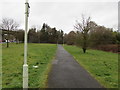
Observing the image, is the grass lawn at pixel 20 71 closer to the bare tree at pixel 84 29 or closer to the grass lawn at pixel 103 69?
the grass lawn at pixel 103 69

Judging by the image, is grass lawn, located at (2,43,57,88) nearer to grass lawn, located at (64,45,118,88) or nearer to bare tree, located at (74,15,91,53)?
grass lawn, located at (64,45,118,88)

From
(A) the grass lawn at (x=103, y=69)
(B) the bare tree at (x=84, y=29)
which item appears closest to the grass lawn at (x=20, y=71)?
(A) the grass lawn at (x=103, y=69)

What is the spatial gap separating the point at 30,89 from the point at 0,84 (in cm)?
158

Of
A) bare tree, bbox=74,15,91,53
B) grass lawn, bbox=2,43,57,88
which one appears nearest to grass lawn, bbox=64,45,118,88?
grass lawn, bbox=2,43,57,88

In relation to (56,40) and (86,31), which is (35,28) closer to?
(56,40)

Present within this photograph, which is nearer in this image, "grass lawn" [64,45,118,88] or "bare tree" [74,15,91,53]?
"grass lawn" [64,45,118,88]

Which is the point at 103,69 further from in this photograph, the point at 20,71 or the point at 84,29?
the point at 84,29

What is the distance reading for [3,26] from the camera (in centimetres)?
3528

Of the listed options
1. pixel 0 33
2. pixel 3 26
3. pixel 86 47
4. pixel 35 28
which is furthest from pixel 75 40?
pixel 35 28

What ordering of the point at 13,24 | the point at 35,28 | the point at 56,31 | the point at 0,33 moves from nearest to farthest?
the point at 0,33 → the point at 13,24 → the point at 35,28 → the point at 56,31

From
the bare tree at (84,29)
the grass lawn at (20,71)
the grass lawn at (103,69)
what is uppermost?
the bare tree at (84,29)

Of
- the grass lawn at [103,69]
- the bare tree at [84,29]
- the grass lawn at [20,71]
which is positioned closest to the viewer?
the grass lawn at [20,71]

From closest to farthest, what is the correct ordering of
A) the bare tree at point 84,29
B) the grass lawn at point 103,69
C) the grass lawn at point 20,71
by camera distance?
the grass lawn at point 20,71 < the grass lawn at point 103,69 < the bare tree at point 84,29

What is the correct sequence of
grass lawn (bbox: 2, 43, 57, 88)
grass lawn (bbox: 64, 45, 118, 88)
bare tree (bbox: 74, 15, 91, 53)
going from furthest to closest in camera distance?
bare tree (bbox: 74, 15, 91, 53) < grass lawn (bbox: 64, 45, 118, 88) < grass lawn (bbox: 2, 43, 57, 88)
